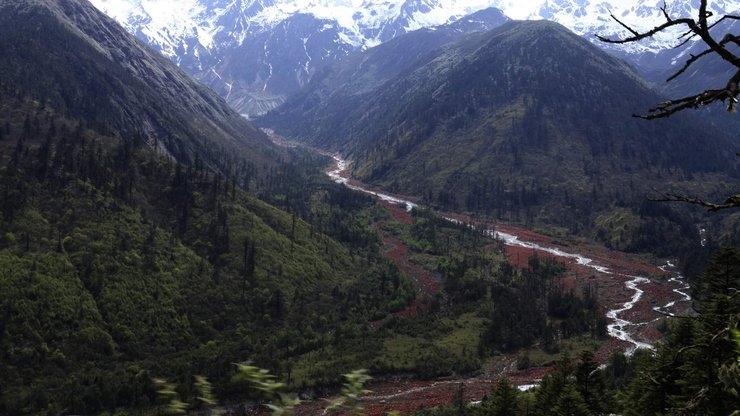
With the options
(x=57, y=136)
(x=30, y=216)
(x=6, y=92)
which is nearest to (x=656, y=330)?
(x=30, y=216)

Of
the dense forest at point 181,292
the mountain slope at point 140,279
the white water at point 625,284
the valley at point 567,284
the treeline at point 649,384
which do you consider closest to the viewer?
the treeline at point 649,384

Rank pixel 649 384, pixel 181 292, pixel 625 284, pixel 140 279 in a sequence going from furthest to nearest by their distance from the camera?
1. pixel 625 284
2. pixel 181 292
3. pixel 140 279
4. pixel 649 384

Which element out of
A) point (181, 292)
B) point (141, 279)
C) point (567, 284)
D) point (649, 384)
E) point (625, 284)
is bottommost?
point (625, 284)

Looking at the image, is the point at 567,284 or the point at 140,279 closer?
the point at 140,279

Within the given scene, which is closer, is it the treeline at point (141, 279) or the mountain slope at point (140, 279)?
the mountain slope at point (140, 279)

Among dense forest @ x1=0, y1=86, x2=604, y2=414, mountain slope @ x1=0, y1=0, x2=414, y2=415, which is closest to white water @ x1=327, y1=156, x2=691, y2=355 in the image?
dense forest @ x1=0, y1=86, x2=604, y2=414

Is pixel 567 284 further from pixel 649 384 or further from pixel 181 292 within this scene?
pixel 649 384

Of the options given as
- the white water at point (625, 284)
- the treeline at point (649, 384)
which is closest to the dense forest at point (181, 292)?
the white water at point (625, 284)

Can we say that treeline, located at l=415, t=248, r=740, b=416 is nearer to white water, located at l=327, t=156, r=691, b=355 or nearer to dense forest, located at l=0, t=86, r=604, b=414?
white water, located at l=327, t=156, r=691, b=355

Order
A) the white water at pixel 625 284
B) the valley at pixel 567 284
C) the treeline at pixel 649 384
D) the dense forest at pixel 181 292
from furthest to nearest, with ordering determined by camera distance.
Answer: the white water at pixel 625 284
the valley at pixel 567 284
the dense forest at pixel 181 292
the treeline at pixel 649 384

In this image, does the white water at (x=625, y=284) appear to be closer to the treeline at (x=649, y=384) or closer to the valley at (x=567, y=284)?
the valley at (x=567, y=284)

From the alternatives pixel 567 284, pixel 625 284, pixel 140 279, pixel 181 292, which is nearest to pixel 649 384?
pixel 181 292
